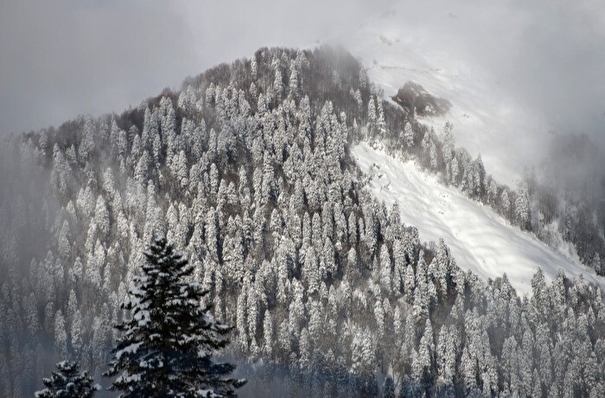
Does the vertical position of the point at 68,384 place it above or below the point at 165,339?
below

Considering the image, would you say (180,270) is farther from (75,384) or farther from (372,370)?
(372,370)

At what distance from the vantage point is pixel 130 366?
32.1 meters

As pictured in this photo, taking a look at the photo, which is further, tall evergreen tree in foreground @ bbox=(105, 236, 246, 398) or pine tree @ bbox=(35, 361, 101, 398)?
pine tree @ bbox=(35, 361, 101, 398)

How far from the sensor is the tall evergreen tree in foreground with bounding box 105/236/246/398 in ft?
105

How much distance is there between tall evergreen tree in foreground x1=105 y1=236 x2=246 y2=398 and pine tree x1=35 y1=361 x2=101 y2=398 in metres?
10.5

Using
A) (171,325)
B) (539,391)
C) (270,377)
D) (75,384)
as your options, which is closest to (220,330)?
(171,325)

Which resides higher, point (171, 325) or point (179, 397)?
point (171, 325)

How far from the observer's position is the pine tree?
4172 cm

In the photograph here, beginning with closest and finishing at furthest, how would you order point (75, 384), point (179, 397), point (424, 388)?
point (179, 397) < point (75, 384) < point (424, 388)

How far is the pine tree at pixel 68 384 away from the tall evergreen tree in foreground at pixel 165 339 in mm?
10540

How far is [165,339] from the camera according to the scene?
32375 mm

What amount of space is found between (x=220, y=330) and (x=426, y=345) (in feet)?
562

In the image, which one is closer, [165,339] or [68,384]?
[165,339]

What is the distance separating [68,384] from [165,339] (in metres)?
12.9
